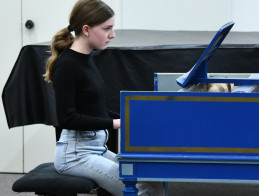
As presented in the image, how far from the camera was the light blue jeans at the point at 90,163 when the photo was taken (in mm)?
2215

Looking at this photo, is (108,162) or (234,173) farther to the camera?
(108,162)

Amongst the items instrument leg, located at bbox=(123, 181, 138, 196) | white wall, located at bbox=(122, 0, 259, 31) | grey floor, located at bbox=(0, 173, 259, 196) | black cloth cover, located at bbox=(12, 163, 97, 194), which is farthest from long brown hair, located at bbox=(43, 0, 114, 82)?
white wall, located at bbox=(122, 0, 259, 31)

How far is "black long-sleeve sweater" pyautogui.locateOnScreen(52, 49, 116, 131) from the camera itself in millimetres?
2195

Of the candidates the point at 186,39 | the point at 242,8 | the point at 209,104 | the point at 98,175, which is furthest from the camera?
the point at 242,8

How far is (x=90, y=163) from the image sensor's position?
225cm

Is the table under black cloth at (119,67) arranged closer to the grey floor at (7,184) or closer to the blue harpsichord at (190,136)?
the grey floor at (7,184)

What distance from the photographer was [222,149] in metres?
1.96

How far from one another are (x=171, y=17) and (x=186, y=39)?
869 millimetres

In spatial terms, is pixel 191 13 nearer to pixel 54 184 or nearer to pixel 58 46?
pixel 58 46

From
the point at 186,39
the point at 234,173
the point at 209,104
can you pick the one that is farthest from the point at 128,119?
the point at 186,39

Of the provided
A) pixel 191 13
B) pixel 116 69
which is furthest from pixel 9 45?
pixel 116 69

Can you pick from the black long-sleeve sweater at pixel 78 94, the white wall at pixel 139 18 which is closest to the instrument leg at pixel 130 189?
Result: the black long-sleeve sweater at pixel 78 94

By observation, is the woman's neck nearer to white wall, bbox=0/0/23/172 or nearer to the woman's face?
the woman's face

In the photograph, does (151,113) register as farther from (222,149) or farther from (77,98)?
(77,98)
